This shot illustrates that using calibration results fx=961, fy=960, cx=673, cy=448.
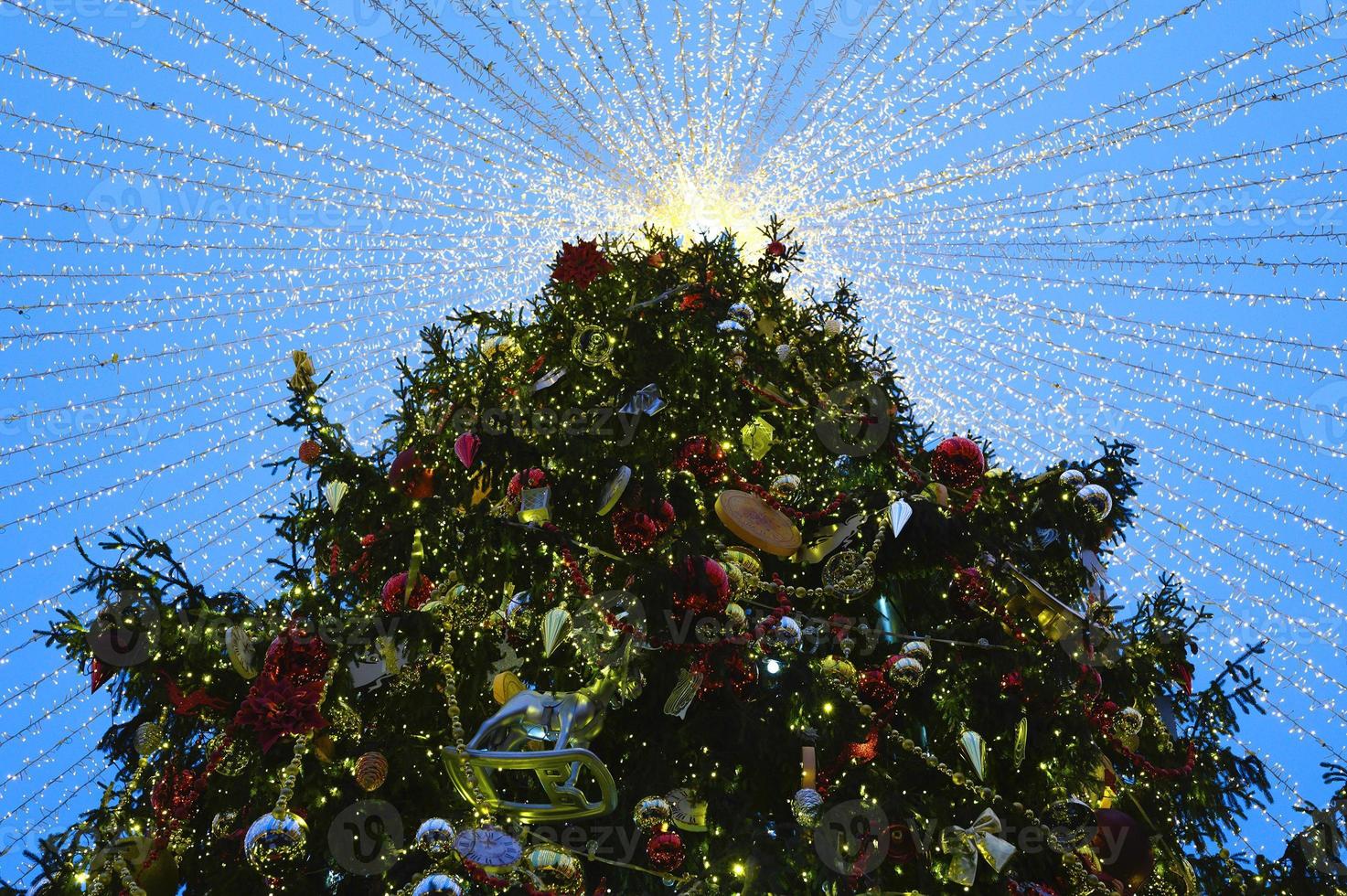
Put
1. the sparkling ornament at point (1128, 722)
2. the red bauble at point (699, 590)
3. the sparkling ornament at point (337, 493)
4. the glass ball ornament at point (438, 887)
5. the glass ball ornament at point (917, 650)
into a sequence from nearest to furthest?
the glass ball ornament at point (438, 887) < the red bauble at point (699, 590) < the glass ball ornament at point (917, 650) < the sparkling ornament at point (1128, 722) < the sparkling ornament at point (337, 493)

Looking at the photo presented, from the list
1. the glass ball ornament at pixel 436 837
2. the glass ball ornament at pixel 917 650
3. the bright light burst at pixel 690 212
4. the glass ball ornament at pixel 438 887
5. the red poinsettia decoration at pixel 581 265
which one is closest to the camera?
the glass ball ornament at pixel 438 887

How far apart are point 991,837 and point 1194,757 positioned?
3.28ft

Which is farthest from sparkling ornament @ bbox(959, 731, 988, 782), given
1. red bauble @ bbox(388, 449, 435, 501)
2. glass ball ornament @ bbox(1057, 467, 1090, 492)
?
red bauble @ bbox(388, 449, 435, 501)

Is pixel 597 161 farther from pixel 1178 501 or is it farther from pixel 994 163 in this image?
pixel 1178 501

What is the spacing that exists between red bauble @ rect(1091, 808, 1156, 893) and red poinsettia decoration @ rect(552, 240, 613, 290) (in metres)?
2.46

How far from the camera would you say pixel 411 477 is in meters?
3.12

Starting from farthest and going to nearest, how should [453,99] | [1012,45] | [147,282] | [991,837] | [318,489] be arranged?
1. [147,282]
2. [453,99]
3. [1012,45]
4. [318,489]
5. [991,837]

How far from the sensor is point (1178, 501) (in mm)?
5262

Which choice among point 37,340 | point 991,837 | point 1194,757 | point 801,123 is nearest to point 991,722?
point 991,837

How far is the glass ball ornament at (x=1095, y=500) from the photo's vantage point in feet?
10.4

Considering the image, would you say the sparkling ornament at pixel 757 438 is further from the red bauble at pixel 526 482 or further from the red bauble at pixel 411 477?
the red bauble at pixel 411 477

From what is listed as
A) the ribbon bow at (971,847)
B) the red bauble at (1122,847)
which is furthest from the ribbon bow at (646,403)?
the red bauble at (1122,847)

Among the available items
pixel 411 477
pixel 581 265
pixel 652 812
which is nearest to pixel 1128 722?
pixel 652 812

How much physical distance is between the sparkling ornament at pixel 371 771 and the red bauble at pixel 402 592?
1.48ft
